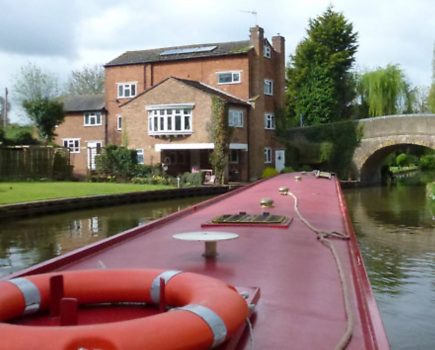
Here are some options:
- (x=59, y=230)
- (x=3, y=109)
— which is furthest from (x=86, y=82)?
(x=59, y=230)

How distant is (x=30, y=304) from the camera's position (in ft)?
7.04

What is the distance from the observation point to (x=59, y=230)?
11.2m

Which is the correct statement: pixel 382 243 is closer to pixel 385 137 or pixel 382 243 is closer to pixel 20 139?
pixel 385 137

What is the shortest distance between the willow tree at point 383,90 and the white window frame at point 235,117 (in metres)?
13.4

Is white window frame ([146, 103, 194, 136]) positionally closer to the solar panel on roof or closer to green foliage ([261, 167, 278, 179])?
green foliage ([261, 167, 278, 179])

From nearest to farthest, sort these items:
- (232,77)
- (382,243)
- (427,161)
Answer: (382,243) → (232,77) → (427,161)

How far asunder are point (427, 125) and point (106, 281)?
84.1 ft

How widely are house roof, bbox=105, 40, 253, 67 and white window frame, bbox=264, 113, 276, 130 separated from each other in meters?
3.41

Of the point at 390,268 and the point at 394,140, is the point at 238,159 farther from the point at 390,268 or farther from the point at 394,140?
the point at 390,268

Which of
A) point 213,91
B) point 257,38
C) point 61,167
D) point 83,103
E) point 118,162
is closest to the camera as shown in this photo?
point 61,167

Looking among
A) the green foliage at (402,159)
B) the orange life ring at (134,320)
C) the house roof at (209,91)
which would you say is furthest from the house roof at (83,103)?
the orange life ring at (134,320)

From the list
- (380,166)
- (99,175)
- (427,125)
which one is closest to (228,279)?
(99,175)

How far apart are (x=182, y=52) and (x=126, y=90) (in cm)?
349

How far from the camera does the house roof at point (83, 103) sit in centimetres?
2930
